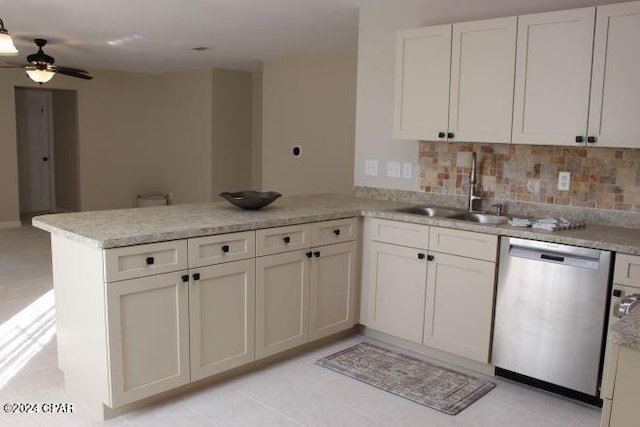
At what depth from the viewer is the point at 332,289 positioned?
3539 mm

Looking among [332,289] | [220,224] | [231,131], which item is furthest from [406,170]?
[231,131]

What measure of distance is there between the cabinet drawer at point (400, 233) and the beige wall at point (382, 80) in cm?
59

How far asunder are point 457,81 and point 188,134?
5.71 metres

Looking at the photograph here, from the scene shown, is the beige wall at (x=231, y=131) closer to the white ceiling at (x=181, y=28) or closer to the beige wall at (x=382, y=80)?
the white ceiling at (x=181, y=28)

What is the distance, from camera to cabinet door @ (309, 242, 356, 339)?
11.2 ft

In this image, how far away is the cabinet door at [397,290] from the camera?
340cm

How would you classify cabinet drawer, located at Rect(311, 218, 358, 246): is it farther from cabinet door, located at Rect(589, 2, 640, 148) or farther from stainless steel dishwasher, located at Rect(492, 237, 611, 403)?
cabinet door, located at Rect(589, 2, 640, 148)

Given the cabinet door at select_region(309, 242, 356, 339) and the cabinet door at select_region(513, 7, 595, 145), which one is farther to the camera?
the cabinet door at select_region(309, 242, 356, 339)

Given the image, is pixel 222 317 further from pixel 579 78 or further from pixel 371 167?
pixel 579 78

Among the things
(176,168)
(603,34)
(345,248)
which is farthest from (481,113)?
(176,168)

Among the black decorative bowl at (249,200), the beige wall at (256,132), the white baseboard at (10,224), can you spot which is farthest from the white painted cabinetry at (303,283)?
the white baseboard at (10,224)

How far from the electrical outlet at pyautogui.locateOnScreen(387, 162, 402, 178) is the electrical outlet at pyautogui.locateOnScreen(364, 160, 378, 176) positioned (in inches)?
4.6

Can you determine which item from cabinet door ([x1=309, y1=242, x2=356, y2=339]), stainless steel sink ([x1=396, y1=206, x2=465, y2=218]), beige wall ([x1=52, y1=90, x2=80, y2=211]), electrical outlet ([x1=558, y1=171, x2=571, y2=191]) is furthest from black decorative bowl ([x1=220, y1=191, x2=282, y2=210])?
beige wall ([x1=52, y1=90, x2=80, y2=211])

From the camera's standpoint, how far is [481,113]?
3.30m
